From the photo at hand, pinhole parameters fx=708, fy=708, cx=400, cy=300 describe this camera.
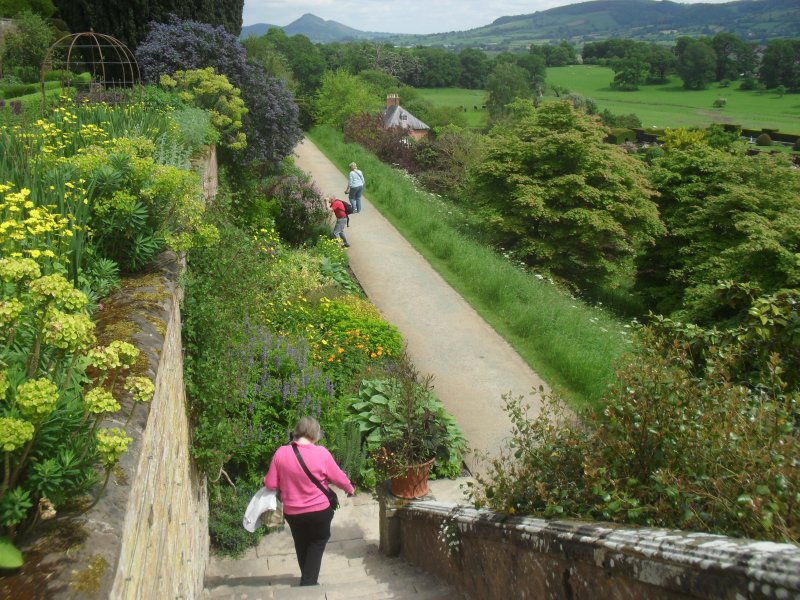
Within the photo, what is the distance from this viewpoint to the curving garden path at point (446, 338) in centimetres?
905

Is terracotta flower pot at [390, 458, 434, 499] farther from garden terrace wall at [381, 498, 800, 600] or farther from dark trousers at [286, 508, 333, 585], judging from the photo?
dark trousers at [286, 508, 333, 585]

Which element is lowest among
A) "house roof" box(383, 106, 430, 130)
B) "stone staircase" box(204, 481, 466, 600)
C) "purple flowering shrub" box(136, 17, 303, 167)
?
"stone staircase" box(204, 481, 466, 600)

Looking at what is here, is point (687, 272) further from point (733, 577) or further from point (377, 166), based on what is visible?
point (733, 577)

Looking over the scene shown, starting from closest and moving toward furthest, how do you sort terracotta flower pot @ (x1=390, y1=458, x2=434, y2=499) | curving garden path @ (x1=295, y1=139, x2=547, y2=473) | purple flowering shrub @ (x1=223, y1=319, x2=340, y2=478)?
1. terracotta flower pot @ (x1=390, y1=458, x2=434, y2=499)
2. purple flowering shrub @ (x1=223, y1=319, x2=340, y2=478)
3. curving garden path @ (x1=295, y1=139, x2=547, y2=473)

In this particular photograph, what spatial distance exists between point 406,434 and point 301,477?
205 centimetres

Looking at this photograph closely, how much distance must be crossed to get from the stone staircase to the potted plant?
0.48 meters

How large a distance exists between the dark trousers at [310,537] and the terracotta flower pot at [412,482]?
55.8 inches

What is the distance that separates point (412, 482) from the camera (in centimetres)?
687

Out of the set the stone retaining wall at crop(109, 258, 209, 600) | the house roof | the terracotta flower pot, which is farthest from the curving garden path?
the house roof

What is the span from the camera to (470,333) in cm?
1155

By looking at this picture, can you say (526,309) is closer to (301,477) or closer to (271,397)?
(271,397)

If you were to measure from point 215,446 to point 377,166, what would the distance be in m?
21.1

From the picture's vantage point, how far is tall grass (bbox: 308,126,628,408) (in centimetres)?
988

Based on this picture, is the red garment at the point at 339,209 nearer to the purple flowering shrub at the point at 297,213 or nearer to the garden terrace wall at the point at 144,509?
the purple flowering shrub at the point at 297,213
